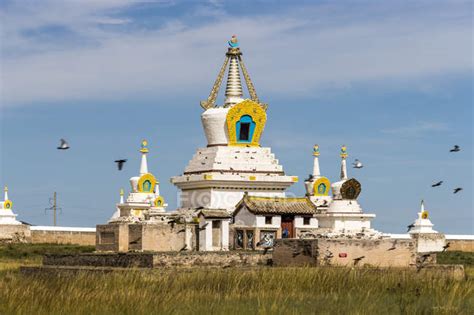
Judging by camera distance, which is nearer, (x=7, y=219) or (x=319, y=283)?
(x=319, y=283)

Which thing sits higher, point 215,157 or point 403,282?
point 215,157

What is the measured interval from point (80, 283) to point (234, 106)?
20.5 m

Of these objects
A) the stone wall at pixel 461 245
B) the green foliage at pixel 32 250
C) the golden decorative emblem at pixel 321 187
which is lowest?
the green foliage at pixel 32 250

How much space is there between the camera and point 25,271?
27328 millimetres

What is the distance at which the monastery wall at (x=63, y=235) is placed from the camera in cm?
5184

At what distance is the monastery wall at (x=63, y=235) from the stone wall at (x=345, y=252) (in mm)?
24716

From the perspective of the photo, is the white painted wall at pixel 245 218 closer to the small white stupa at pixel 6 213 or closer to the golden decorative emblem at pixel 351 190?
the golden decorative emblem at pixel 351 190

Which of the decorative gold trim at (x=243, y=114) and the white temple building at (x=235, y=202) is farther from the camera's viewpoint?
the decorative gold trim at (x=243, y=114)

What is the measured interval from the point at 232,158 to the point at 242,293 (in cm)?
1982

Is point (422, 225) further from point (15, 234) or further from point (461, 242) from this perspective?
point (15, 234)

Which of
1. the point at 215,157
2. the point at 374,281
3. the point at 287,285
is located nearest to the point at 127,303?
the point at 287,285

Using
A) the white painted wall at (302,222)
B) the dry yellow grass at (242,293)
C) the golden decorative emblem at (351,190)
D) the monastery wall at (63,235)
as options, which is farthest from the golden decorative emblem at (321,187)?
the dry yellow grass at (242,293)

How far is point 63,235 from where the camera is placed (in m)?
52.2

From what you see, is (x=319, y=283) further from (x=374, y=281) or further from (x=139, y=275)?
(x=139, y=275)
